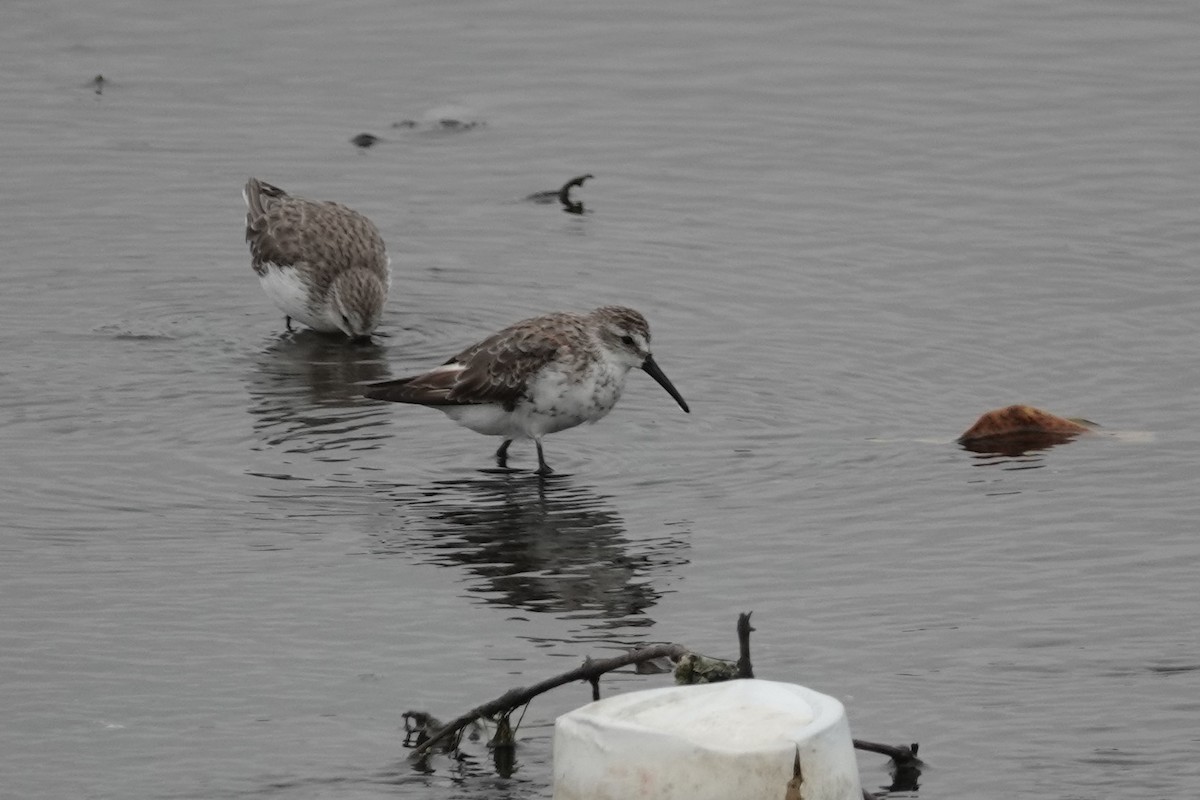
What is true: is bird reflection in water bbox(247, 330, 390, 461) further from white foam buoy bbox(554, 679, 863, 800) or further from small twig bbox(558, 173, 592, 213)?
white foam buoy bbox(554, 679, 863, 800)

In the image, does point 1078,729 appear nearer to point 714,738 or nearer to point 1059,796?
point 1059,796

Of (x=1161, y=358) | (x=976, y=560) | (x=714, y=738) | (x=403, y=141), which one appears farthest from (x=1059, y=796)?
(x=403, y=141)

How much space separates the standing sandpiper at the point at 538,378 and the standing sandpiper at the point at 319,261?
1.95 metres

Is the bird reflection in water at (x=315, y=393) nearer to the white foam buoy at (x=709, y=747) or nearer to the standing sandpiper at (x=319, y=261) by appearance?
the standing sandpiper at (x=319, y=261)

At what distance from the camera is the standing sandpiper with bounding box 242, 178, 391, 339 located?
1438cm

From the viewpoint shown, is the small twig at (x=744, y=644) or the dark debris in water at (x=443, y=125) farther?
the dark debris in water at (x=443, y=125)

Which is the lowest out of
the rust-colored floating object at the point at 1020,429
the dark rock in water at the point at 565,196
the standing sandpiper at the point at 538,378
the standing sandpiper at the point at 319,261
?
the rust-colored floating object at the point at 1020,429

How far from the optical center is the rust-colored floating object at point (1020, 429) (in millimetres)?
12094

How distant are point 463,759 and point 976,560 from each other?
3.35 meters

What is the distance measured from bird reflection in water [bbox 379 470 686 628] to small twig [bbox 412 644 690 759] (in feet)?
6.14

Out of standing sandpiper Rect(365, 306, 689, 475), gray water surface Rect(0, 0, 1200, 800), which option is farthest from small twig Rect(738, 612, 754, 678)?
standing sandpiper Rect(365, 306, 689, 475)

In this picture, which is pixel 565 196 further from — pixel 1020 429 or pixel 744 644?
pixel 744 644

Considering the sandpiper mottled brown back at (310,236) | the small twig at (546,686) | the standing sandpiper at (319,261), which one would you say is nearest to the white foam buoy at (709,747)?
the small twig at (546,686)

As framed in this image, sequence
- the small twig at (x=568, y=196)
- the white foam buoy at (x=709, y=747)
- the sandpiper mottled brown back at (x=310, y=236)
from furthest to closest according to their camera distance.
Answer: the small twig at (x=568, y=196) < the sandpiper mottled brown back at (x=310, y=236) < the white foam buoy at (x=709, y=747)
